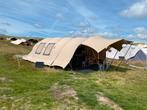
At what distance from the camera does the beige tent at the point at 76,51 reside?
26.5m

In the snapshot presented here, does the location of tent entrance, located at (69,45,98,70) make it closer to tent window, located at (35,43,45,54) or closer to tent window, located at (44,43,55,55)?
tent window, located at (44,43,55,55)

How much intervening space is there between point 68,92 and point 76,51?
12.5 m

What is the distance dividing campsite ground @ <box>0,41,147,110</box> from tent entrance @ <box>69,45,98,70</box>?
15.6 feet

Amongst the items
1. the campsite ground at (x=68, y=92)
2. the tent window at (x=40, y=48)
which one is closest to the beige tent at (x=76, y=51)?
the tent window at (x=40, y=48)

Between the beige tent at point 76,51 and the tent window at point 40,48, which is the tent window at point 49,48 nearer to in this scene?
the beige tent at point 76,51

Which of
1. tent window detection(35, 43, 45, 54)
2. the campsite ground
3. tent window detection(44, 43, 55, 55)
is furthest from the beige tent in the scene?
the campsite ground

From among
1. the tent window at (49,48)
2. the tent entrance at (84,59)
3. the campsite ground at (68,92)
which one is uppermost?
the tent window at (49,48)

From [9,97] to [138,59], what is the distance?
31672 mm

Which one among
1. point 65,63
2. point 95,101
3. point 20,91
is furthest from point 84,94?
point 65,63

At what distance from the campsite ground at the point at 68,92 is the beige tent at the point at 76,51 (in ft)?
12.9

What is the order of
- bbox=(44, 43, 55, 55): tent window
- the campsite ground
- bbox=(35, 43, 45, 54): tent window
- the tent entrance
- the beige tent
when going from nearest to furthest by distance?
the campsite ground
the beige tent
the tent entrance
bbox=(44, 43, 55, 55): tent window
bbox=(35, 43, 45, 54): tent window

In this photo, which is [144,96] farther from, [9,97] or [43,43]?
[43,43]

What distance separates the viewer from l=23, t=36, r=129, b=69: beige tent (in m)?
26.5

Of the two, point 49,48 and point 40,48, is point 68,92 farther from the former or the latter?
point 40,48
